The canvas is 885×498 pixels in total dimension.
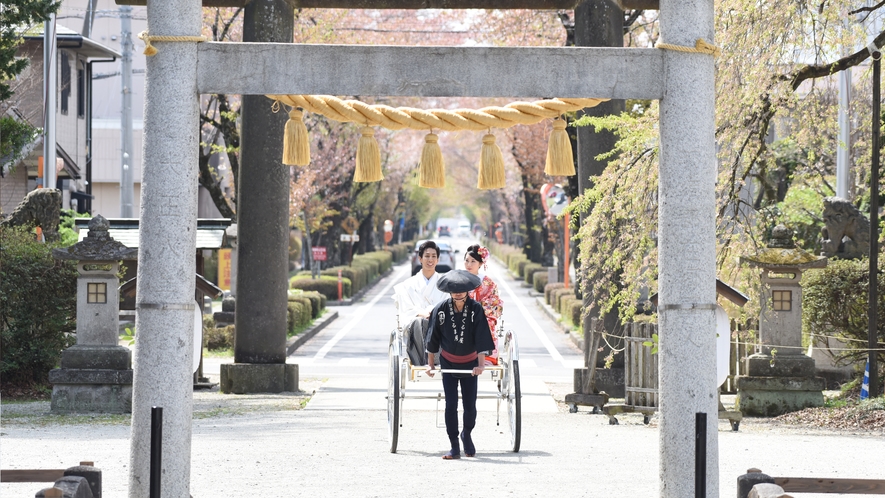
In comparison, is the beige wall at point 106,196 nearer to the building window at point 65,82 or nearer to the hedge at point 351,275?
the hedge at point 351,275

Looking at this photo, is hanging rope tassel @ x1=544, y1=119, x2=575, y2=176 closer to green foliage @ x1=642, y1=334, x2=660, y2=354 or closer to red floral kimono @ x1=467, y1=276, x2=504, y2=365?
red floral kimono @ x1=467, y1=276, x2=504, y2=365

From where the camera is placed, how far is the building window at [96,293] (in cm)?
1427

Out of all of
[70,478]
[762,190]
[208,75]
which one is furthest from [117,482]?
[762,190]

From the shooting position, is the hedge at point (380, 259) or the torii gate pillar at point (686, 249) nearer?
the torii gate pillar at point (686, 249)

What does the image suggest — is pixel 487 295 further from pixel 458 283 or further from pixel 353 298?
pixel 353 298

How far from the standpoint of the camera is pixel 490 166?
8016 mm

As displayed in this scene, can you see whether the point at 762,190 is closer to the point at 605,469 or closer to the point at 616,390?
the point at 616,390

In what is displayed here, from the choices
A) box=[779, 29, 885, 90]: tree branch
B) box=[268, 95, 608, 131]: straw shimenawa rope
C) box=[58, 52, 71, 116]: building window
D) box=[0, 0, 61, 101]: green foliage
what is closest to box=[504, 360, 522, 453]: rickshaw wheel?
box=[268, 95, 608, 131]: straw shimenawa rope

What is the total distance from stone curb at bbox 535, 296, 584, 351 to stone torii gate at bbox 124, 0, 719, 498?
18418 millimetres

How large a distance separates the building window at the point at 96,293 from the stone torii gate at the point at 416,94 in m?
7.27

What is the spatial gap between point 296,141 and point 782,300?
8.33m

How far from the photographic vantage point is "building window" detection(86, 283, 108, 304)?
14266mm

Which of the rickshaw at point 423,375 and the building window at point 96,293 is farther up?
the building window at point 96,293

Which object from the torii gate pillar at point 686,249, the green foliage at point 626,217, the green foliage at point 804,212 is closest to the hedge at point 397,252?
the green foliage at point 804,212
